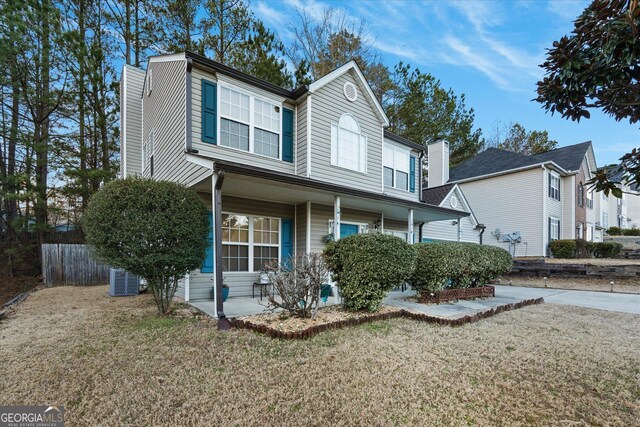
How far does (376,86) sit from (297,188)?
16052mm

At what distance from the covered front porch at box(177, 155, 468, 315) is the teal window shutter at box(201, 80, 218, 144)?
129 cm

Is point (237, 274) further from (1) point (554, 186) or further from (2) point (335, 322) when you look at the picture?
(1) point (554, 186)

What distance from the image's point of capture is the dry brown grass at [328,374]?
2.99m

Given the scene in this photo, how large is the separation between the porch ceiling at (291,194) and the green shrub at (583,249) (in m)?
11.7

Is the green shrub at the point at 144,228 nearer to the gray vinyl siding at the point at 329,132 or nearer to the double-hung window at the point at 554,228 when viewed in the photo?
the gray vinyl siding at the point at 329,132

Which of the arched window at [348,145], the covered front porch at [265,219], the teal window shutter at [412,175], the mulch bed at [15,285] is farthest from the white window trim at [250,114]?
the mulch bed at [15,285]

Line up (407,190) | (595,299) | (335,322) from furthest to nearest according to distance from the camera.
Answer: (407,190), (595,299), (335,322)

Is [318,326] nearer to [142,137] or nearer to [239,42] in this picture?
[142,137]

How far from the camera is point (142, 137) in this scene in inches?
477

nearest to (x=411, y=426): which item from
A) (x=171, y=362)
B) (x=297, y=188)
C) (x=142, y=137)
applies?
(x=171, y=362)

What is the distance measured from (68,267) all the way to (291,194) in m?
9.47

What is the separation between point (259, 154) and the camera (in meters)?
9.10

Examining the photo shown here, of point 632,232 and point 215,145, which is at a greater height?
point 215,145

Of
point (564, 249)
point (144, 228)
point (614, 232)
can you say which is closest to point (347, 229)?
point (144, 228)
